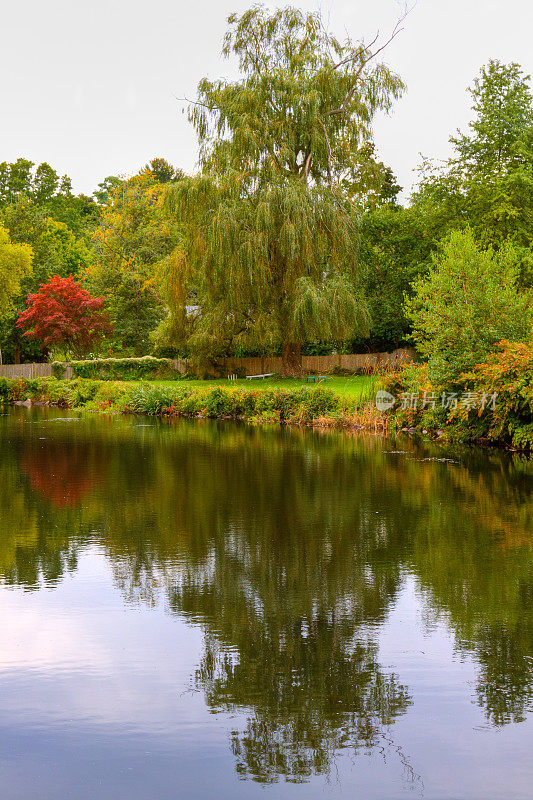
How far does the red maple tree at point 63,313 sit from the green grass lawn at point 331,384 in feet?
33.0

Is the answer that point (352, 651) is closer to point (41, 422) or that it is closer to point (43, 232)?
point (41, 422)

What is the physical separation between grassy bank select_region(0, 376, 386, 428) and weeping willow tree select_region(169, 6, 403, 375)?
3545 millimetres

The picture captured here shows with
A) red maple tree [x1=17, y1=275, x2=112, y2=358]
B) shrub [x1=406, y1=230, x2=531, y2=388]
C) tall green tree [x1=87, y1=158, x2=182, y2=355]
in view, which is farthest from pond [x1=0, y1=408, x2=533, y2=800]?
tall green tree [x1=87, y1=158, x2=182, y2=355]

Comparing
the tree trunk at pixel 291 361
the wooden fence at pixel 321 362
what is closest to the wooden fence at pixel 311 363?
the wooden fence at pixel 321 362

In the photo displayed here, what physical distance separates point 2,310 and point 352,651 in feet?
187

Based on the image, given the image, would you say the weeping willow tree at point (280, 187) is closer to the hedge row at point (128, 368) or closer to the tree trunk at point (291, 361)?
the tree trunk at point (291, 361)

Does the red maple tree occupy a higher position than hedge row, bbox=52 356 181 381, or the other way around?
the red maple tree

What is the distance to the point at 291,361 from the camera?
41562 mm

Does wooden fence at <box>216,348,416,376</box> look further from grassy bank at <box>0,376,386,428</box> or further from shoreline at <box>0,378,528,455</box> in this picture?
shoreline at <box>0,378,528,455</box>

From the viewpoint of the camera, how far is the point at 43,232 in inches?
2591

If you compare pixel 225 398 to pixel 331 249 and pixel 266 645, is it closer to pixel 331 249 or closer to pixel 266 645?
pixel 331 249

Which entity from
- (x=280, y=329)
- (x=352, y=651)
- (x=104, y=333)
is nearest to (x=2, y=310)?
(x=104, y=333)

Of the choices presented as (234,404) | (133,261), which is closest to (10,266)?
(133,261)

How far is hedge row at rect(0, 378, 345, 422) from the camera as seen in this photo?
29797 mm
